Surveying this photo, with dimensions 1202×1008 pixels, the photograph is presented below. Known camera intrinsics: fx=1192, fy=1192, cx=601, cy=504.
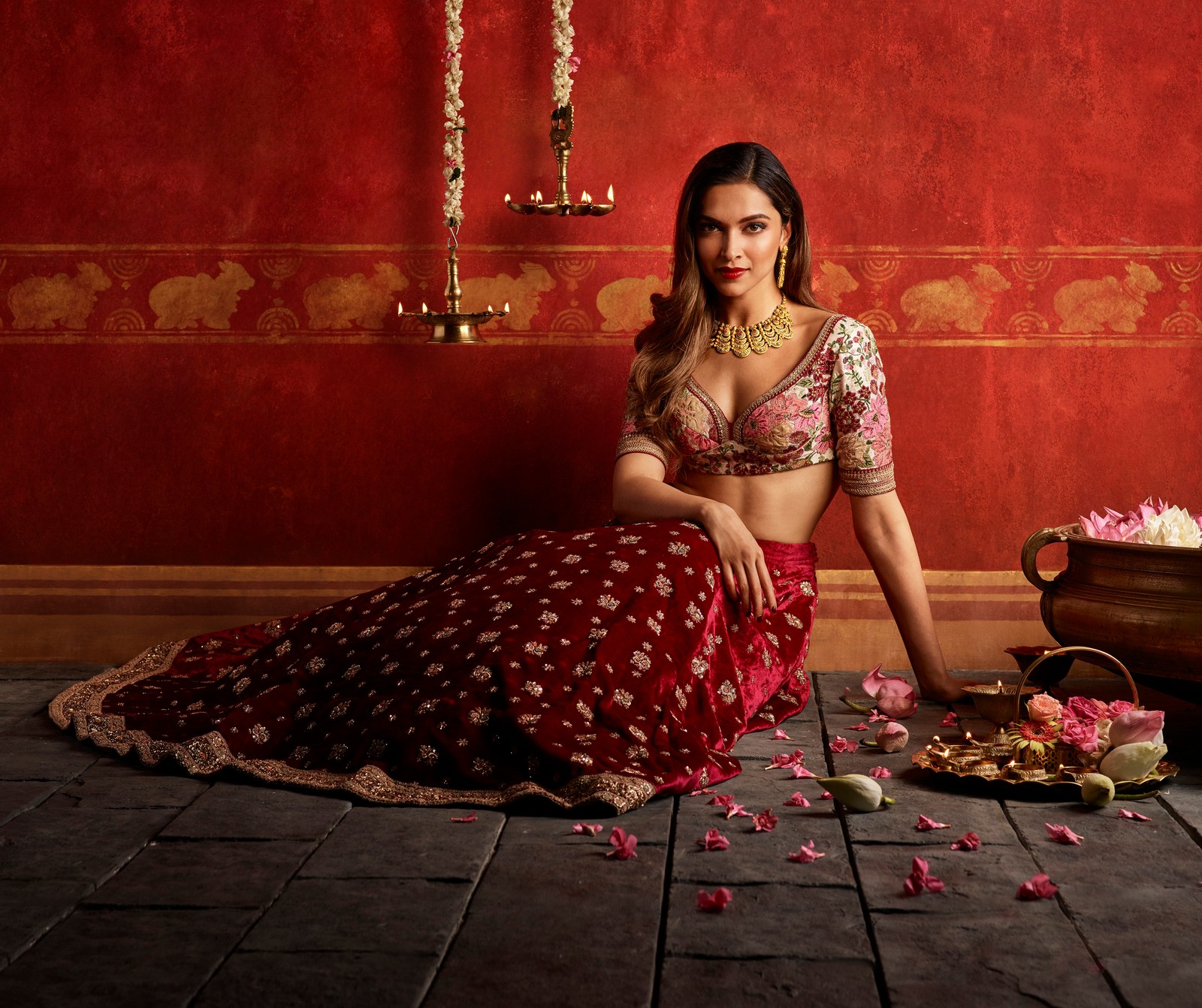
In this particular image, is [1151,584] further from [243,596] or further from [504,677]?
[243,596]

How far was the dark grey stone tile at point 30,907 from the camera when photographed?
169 centimetres

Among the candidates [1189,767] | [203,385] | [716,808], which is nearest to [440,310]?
[203,385]

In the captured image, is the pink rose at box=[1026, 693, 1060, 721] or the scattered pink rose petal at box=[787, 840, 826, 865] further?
the pink rose at box=[1026, 693, 1060, 721]

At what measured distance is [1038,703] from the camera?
92.4 inches

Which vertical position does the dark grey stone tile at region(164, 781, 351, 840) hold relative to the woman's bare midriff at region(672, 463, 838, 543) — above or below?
below

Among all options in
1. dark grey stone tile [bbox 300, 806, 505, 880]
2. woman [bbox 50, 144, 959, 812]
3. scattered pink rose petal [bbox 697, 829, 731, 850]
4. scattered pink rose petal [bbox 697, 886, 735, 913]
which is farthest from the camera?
woman [bbox 50, 144, 959, 812]

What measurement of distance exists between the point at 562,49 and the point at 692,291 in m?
0.87

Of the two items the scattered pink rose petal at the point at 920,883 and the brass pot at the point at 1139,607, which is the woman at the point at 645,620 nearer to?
the brass pot at the point at 1139,607

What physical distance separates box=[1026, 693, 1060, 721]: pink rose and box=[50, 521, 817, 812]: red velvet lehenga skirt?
616 millimetres

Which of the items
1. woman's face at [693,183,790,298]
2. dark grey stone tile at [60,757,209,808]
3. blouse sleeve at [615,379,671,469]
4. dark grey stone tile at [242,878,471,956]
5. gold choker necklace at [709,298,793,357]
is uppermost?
woman's face at [693,183,790,298]

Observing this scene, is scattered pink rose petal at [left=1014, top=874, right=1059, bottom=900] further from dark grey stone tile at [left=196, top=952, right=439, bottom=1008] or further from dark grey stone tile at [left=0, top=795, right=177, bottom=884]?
dark grey stone tile at [left=0, top=795, right=177, bottom=884]

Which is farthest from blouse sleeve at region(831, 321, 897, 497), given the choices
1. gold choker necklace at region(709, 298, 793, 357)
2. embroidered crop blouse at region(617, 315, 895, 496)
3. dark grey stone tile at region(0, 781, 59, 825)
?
dark grey stone tile at region(0, 781, 59, 825)

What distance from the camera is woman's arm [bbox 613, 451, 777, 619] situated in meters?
2.81

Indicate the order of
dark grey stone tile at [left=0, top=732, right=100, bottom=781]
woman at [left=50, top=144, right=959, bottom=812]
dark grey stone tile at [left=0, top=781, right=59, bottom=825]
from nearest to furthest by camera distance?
dark grey stone tile at [left=0, top=781, right=59, bottom=825], woman at [left=50, top=144, right=959, bottom=812], dark grey stone tile at [left=0, top=732, right=100, bottom=781]
